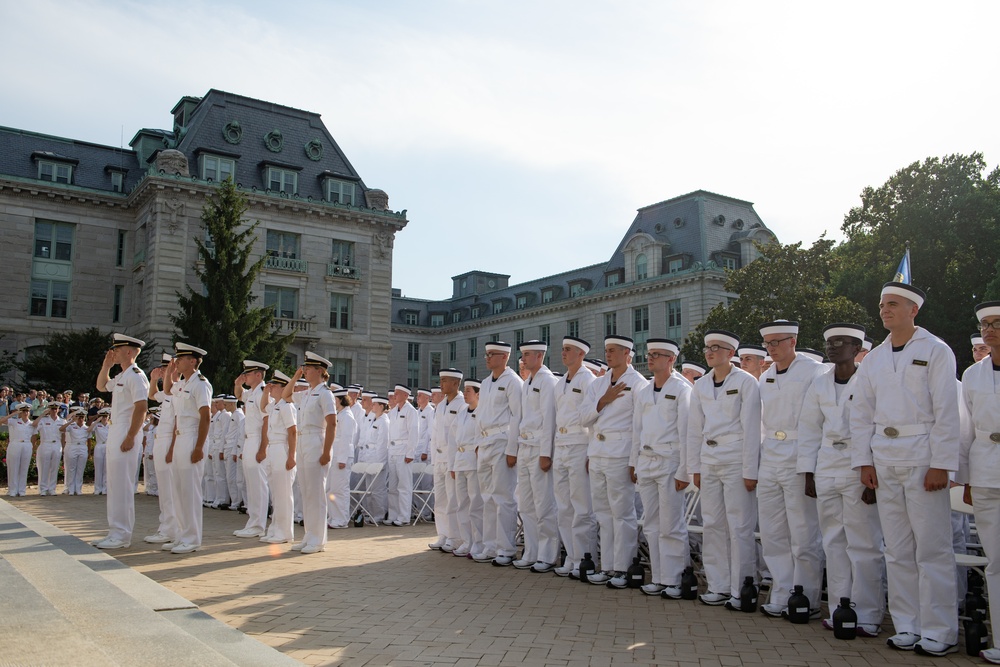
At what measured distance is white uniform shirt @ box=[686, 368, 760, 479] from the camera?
8289 mm

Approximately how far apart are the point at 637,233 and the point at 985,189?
26915 millimetres

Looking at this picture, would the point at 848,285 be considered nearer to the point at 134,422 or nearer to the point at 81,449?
the point at 81,449

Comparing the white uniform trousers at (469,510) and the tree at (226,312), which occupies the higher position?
the tree at (226,312)

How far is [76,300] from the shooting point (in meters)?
48.4

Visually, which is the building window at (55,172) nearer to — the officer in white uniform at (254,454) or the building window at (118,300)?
the building window at (118,300)

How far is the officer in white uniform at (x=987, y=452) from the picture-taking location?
6371 mm

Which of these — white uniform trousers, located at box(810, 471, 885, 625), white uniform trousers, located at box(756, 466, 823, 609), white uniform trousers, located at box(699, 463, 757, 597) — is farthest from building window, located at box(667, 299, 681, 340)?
white uniform trousers, located at box(810, 471, 885, 625)

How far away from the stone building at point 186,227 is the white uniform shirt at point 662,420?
3854 centimetres

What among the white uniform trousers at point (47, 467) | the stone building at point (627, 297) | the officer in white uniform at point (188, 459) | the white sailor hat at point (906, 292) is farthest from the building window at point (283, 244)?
the white sailor hat at point (906, 292)

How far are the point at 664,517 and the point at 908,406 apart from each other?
3.01 m

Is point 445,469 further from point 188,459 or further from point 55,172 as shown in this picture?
point 55,172

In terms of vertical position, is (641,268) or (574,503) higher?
(641,268)

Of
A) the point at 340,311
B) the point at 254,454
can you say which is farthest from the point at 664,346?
the point at 340,311

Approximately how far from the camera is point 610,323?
2566 inches
